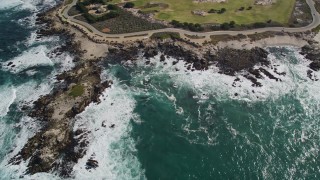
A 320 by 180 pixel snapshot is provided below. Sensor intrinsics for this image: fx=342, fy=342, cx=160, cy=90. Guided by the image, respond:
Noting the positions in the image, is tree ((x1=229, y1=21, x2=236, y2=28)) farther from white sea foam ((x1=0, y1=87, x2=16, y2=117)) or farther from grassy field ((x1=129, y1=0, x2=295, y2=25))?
white sea foam ((x1=0, y1=87, x2=16, y2=117))

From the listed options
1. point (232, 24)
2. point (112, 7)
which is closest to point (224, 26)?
point (232, 24)

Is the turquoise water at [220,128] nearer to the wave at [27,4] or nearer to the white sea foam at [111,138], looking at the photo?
the white sea foam at [111,138]

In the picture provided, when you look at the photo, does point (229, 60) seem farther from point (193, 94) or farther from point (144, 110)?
point (144, 110)

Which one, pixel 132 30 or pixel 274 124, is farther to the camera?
pixel 132 30

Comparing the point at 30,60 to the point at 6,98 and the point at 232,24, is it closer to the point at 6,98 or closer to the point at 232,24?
the point at 6,98

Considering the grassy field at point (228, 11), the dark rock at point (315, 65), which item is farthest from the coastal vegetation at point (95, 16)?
the dark rock at point (315, 65)

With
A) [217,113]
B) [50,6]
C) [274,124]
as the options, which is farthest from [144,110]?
[50,6]

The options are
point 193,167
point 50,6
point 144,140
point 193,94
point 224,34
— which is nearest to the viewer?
point 193,167
